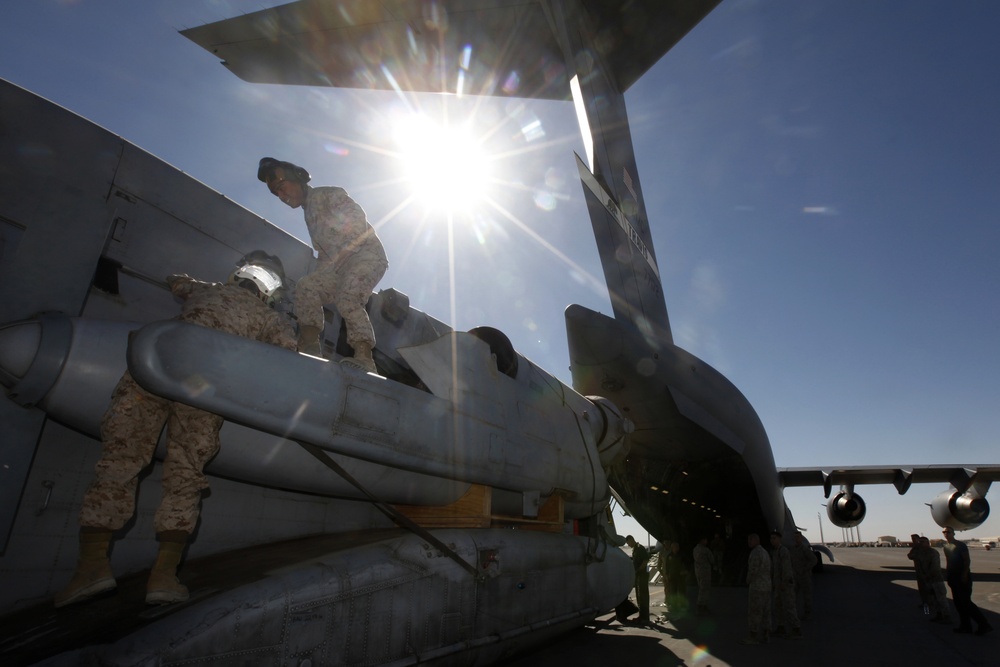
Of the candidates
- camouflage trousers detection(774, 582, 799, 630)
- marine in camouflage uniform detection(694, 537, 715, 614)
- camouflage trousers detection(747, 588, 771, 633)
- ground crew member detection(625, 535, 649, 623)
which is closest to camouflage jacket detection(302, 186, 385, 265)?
camouflage trousers detection(747, 588, 771, 633)

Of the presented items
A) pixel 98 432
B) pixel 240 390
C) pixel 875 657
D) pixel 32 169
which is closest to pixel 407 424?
pixel 240 390

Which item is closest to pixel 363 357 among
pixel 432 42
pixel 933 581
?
pixel 432 42

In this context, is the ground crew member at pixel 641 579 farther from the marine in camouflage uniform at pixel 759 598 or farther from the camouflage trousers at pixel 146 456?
the camouflage trousers at pixel 146 456

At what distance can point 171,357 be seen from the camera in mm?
2691

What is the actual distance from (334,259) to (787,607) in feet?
23.3

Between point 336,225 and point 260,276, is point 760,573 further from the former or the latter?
point 260,276

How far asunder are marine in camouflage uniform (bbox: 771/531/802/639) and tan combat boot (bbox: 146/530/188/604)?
711 cm

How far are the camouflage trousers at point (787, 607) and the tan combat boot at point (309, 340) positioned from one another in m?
6.81

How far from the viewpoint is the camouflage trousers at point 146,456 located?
2.93m

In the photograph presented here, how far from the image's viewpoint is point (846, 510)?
17.1 meters

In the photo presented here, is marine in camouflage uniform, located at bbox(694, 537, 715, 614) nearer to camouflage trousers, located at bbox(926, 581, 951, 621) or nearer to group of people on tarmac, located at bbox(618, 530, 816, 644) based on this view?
group of people on tarmac, located at bbox(618, 530, 816, 644)

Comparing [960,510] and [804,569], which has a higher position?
[960,510]

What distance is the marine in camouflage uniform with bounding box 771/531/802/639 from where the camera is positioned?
7.09 meters

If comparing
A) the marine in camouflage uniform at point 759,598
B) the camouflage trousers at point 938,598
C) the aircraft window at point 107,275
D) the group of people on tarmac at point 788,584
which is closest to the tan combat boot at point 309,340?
the aircraft window at point 107,275
